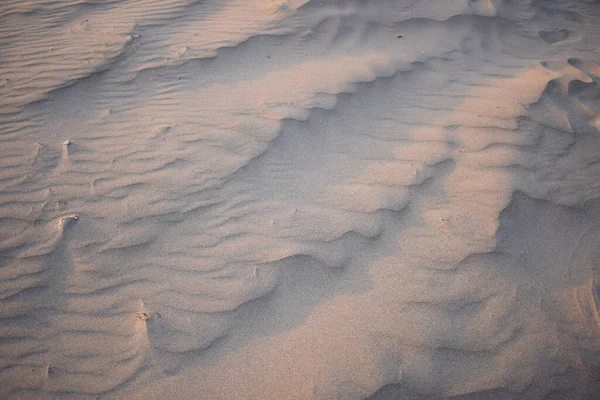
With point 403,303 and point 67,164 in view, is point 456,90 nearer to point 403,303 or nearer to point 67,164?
point 403,303

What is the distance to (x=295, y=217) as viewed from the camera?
2328 millimetres

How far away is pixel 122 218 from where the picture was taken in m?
2.30

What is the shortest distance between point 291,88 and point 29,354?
2.67 metres

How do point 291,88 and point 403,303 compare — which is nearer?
point 403,303

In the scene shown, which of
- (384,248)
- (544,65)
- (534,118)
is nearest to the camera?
(384,248)

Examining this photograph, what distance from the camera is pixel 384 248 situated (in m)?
2.20

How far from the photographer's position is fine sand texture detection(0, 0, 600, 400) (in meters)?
1.78

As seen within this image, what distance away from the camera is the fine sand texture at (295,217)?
1.78 meters

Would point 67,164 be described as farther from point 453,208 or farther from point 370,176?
point 453,208

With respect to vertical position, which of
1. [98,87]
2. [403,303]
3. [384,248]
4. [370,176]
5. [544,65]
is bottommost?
[403,303]

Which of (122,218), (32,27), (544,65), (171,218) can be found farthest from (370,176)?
(32,27)

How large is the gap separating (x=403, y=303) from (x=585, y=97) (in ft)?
9.21

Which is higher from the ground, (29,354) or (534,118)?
(534,118)

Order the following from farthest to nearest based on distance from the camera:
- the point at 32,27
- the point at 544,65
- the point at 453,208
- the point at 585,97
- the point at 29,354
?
the point at 32,27
the point at 544,65
the point at 585,97
the point at 453,208
the point at 29,354
